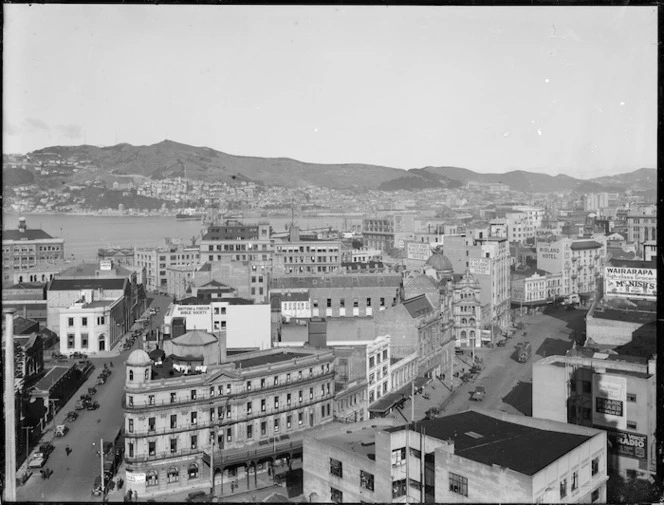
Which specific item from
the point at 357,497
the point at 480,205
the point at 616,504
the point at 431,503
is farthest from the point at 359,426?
the point at 480,205

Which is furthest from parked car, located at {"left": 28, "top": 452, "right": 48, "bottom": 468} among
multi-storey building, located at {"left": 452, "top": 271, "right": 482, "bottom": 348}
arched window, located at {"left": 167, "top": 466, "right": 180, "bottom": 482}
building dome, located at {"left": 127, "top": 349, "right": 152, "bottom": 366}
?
multi-storey building, located at {"left": 452, "top": 271, "right": 482, "bottom": 348}

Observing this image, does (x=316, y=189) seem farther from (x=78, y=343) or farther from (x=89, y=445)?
(x=89, y=445)

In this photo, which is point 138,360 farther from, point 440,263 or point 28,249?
point 28,249

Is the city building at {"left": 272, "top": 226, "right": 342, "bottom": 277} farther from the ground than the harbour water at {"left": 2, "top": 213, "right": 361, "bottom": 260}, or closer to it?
closer to it

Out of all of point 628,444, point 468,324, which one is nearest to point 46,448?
point 628,444

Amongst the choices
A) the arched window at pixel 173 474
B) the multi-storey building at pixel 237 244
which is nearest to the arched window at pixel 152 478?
the arched window at pixel 173 474

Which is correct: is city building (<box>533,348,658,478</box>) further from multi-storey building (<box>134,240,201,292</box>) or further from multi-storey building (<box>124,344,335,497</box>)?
multi-storey building (<box>134,240,201,292</box>)
